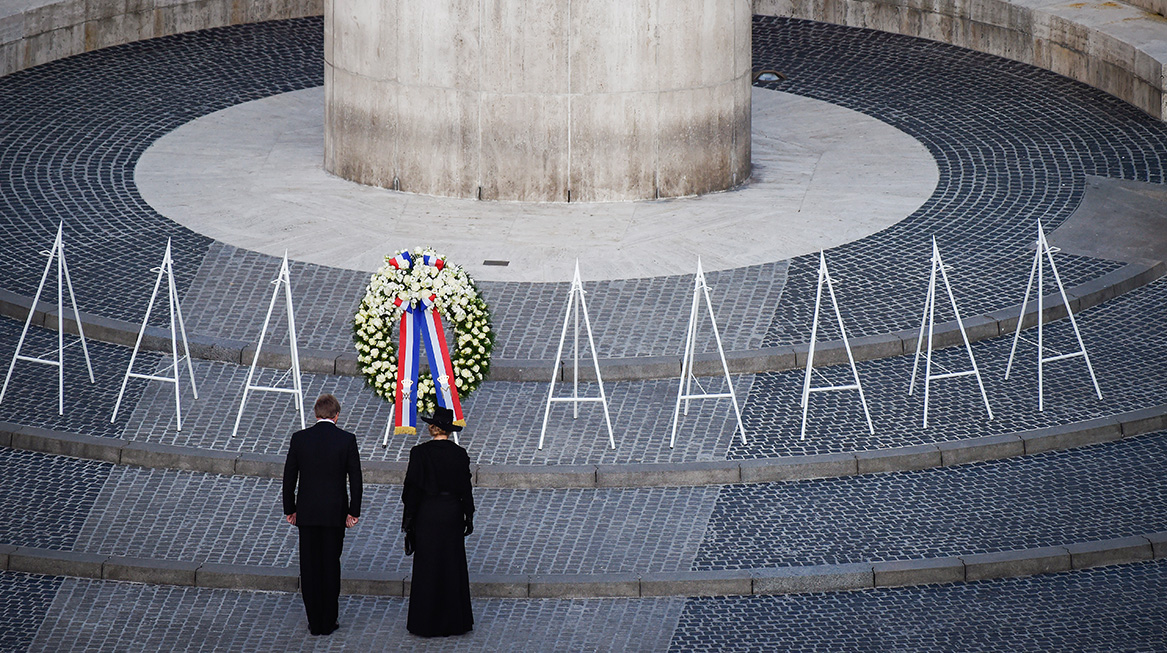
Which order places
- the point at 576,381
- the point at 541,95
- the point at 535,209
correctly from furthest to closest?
the point at 535,209 < the point at 541,95 < the point at 576,381

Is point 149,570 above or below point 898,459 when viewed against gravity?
below

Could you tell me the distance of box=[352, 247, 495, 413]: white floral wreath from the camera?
12867mm

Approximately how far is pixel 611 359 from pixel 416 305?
211 centimetres

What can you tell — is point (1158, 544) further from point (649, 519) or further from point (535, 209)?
point (535, 209)

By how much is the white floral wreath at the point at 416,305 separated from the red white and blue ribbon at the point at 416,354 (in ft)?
0.17

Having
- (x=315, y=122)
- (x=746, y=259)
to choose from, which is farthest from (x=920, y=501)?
(x=315, y=122)

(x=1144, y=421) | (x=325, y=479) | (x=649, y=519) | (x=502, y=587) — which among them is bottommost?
(x=502, y=587)

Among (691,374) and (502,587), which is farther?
(691,374)

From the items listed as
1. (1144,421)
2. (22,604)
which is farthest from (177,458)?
(1144,421)

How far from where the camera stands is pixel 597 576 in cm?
1186

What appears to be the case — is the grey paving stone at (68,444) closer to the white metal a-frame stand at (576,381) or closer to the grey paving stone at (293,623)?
the grey paving stone at (293,623)

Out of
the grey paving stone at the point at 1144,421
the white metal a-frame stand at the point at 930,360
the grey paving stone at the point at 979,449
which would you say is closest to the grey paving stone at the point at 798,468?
the grey paving stone at the point at 979,449

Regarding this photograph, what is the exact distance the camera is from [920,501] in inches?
504

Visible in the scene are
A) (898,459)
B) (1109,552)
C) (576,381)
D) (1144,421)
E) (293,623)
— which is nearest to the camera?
(293,623)
